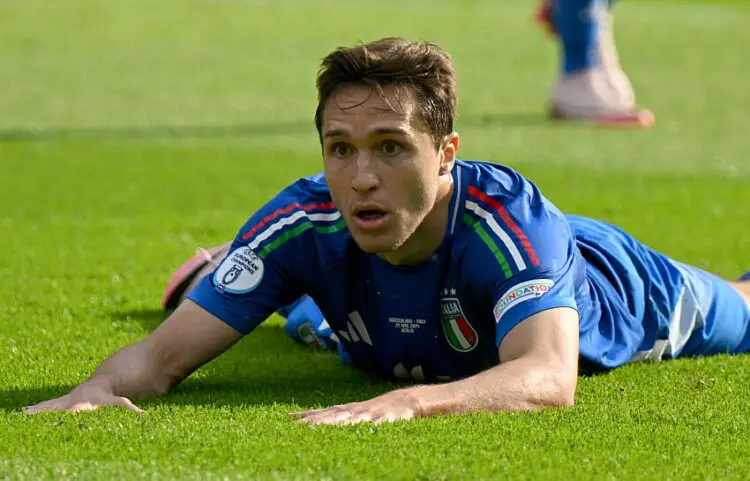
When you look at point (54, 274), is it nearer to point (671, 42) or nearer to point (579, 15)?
point (579, 15)

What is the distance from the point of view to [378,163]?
13.6 feet

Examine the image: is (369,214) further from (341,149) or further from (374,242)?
(341,149)

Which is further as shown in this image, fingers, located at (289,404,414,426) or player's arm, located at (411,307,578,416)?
player's arm, located at (411,307,578,416)

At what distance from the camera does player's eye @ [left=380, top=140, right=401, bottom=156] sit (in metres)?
4.15

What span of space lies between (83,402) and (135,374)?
11.0 inches

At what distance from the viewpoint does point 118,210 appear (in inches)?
336

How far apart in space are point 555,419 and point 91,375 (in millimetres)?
1477

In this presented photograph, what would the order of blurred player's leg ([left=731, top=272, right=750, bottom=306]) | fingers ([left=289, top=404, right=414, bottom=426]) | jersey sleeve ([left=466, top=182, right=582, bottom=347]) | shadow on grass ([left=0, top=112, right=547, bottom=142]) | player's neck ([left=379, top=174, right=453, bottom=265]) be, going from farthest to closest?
1. shadow on grass ([left=0, top=112, right=547, bottom=142])
2. blurred player's leg ([left=731, top=272, right=750, bottom=306])
3. player's neck ([left=379, top=174, right=453, bottom=265])
4. jersey sleeve ([left=466, top=182, right=582, bottom=347])
5. fingers ([left=289, top=404, right=414, bottom=426])

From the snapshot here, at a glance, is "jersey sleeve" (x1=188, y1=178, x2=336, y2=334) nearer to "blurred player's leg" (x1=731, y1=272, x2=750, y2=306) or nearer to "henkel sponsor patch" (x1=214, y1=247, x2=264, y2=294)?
"henkel sponsor patch" (x1=214, y1=247, x2=264, y2=294)

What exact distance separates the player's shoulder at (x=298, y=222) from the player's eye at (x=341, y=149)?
0.37 metres

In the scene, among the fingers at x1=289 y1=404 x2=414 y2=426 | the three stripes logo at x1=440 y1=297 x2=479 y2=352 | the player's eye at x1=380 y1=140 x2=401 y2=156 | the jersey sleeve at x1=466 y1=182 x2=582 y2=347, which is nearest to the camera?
the fingers at x1=289 y1=404 x2=414 y2=426

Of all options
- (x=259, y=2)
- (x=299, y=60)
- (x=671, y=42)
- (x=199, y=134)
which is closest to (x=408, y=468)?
(x=199, y=134)

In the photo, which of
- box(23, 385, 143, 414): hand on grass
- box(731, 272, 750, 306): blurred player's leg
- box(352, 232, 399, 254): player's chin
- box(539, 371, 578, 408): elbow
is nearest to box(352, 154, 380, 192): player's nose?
box(352, 232, 399, 254): player's chin

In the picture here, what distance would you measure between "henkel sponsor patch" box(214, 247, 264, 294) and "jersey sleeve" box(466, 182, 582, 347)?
0.73m
